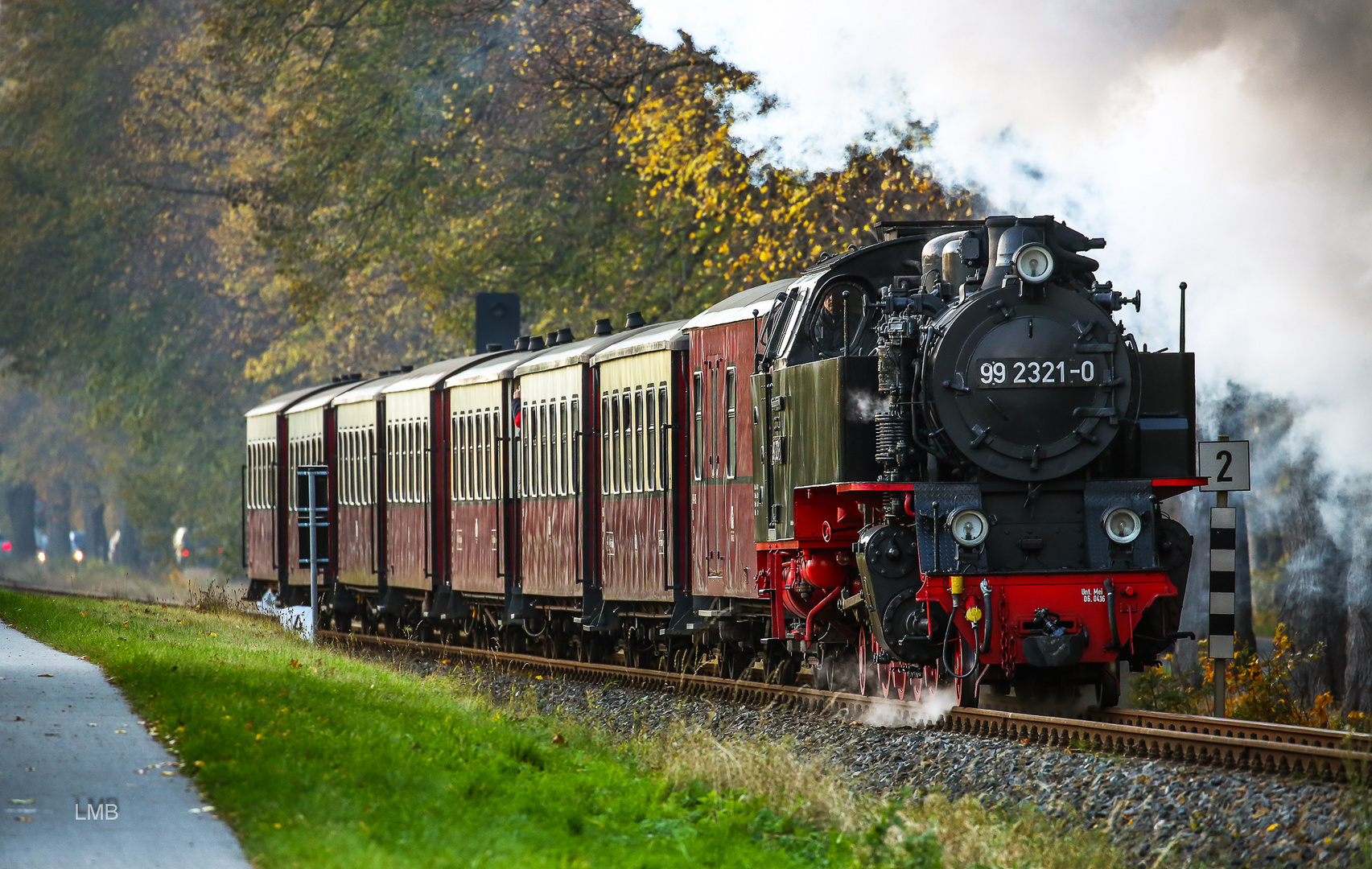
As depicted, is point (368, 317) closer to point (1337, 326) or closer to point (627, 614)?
point (627, 614)

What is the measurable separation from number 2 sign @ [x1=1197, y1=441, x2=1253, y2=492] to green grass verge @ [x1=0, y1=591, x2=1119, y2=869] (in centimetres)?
446

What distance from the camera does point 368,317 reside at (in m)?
42.1

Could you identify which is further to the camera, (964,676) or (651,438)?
(651,438)

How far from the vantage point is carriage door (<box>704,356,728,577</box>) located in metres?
14.9

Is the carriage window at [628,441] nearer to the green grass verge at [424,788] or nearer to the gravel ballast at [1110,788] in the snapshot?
the gravel ballast at [1110,788]

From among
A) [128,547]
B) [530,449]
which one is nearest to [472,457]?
[530,449]

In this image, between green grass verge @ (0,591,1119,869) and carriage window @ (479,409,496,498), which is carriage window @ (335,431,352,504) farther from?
green grass verge @ (0,591,1119,869)

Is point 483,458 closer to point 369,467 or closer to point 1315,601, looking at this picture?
point 369,467

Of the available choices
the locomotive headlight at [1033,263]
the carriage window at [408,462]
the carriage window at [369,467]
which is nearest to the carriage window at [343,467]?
the carriage window at [369,467]

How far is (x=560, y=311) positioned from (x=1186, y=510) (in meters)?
15.0

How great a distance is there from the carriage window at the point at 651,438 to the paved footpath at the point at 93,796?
5.50 metres

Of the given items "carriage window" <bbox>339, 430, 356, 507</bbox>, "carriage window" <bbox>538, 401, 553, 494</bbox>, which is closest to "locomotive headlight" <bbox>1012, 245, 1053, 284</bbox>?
"carriage window" <bbox>538, 401, 553, 494</bbox>

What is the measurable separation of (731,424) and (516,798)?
6.44 m

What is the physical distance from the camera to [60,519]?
6931 cm
